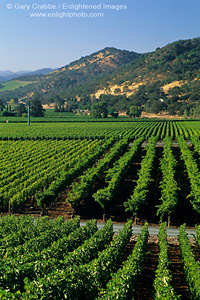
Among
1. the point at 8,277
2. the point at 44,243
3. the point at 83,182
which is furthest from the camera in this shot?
the point at 83,182

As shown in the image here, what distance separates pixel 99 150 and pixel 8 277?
146ft

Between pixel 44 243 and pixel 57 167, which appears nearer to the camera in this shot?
pixel 44 243

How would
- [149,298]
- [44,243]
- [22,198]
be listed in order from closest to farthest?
[149,298], [44,243], [22,198]

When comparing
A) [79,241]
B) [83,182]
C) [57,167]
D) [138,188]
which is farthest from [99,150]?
[79,241]

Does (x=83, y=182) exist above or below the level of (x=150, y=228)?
above

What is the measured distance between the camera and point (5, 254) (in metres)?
17.2

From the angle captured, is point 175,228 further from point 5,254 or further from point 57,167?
point 57,167

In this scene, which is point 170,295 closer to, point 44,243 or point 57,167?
point 44,243

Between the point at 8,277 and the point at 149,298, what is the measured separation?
7663 mm

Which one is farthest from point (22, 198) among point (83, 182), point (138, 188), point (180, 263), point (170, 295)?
point (170, 295)

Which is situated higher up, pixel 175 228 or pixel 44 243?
pixel 44 243

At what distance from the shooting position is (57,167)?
4522cm

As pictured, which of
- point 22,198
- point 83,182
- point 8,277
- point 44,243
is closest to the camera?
point 8,277

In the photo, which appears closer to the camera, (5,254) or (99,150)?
(5,254)
